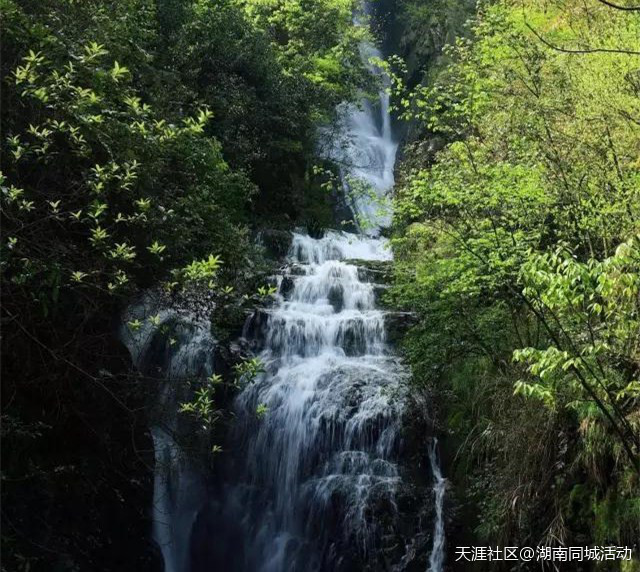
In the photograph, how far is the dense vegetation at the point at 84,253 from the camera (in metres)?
4.70

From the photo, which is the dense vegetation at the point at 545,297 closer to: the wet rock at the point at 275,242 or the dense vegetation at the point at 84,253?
the dense vegetation at the point at 84,253

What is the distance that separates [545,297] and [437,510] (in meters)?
4.61

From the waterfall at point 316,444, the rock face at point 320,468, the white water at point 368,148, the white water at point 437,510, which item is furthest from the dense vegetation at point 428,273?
the white water at point 368,148

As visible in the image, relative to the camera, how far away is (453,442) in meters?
8.56

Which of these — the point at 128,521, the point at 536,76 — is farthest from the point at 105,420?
the point at 536,76

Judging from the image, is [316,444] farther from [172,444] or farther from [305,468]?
[172,444]

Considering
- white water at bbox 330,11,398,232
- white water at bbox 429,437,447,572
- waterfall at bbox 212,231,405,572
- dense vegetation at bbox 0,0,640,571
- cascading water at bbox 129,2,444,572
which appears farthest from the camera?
white water at bbox 330,11,398,232

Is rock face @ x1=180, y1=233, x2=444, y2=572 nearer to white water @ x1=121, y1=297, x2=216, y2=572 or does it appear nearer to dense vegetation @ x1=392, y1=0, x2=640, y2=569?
white water @ x1=121, y1=297, x2=216, y2=572

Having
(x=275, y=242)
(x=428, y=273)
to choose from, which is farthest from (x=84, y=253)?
(x=275, y=242)

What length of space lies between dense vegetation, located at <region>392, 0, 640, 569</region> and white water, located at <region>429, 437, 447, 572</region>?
1.04ft

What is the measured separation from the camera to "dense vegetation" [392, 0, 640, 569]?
5.17m

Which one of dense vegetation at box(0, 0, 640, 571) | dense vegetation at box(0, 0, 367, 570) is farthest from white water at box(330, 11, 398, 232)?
dense vegetation at box(0, 0, 367, 570)

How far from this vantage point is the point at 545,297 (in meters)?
4.47

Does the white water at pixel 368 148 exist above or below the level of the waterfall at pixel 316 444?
above
